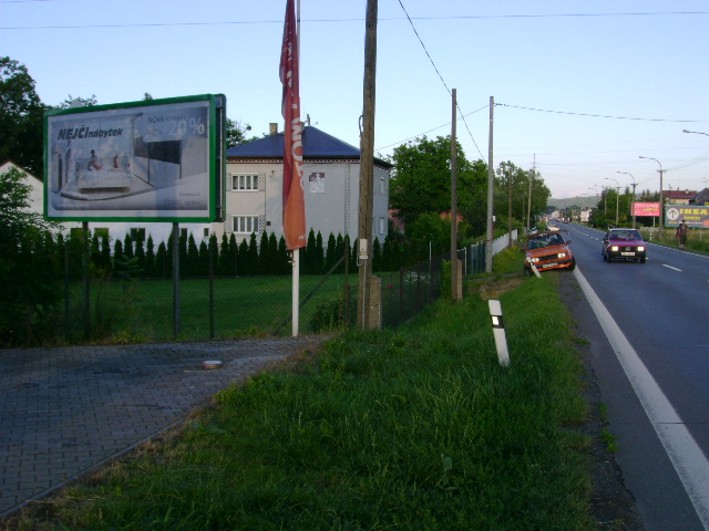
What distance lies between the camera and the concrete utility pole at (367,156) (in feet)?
43.7

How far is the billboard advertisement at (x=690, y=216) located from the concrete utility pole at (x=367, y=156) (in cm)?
7613

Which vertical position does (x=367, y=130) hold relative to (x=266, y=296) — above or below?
above

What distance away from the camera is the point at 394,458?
18.5 feet

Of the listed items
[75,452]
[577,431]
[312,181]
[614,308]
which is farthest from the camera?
[312,181]

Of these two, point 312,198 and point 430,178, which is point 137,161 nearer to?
point 312,198

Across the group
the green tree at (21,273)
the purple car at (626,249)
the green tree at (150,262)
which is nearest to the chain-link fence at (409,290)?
the green tree at (21,273)

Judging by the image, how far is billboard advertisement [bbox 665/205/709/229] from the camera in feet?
270

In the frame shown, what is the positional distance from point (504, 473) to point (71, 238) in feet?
30.8

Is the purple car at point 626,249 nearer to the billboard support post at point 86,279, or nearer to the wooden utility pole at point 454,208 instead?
the wooden utility pole at point 454,208

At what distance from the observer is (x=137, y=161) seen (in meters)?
13.2

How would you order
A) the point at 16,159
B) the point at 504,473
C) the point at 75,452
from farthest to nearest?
the point at 16,159, the point at 75,452, the point at 504,473

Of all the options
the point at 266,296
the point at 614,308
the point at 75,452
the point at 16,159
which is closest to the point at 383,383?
the point at 75,452

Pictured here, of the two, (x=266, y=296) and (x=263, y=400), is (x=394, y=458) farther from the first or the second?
(x=266, y=296)

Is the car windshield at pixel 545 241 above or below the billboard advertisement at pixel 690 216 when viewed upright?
below
